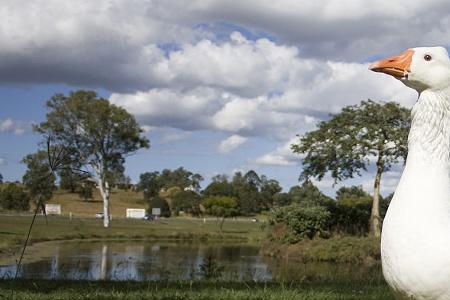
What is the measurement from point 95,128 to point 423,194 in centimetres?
4394

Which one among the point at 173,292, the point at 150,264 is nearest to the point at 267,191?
the point at 150,264

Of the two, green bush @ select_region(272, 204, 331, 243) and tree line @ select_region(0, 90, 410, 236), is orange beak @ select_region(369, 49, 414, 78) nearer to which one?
tree line @ select_region(0, 90, 410, 236)

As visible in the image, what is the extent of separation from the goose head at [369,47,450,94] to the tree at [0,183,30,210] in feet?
183

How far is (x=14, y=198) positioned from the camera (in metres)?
57.6

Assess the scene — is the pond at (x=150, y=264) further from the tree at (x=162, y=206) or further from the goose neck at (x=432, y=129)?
the tree at (x=162, y=206)

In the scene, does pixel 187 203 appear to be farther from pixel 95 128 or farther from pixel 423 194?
pixel 423 194

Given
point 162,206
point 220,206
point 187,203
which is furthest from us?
point 187,203

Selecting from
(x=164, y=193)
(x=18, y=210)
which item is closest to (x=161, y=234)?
(x=18, y=210)

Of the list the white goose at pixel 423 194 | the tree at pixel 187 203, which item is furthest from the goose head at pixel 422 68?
the tree at pixel 187 203

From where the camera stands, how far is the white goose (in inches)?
Result: 122

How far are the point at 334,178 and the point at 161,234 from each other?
15.9m

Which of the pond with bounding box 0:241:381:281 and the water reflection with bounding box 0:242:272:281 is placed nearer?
the water reflection with bounding box 0:242:272:281

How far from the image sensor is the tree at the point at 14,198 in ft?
187

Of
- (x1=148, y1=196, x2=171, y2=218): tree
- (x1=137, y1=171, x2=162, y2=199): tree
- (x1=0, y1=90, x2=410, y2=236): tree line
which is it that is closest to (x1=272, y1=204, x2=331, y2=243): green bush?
(x1=0, y1=90, x2=410, y2=236): tree line
